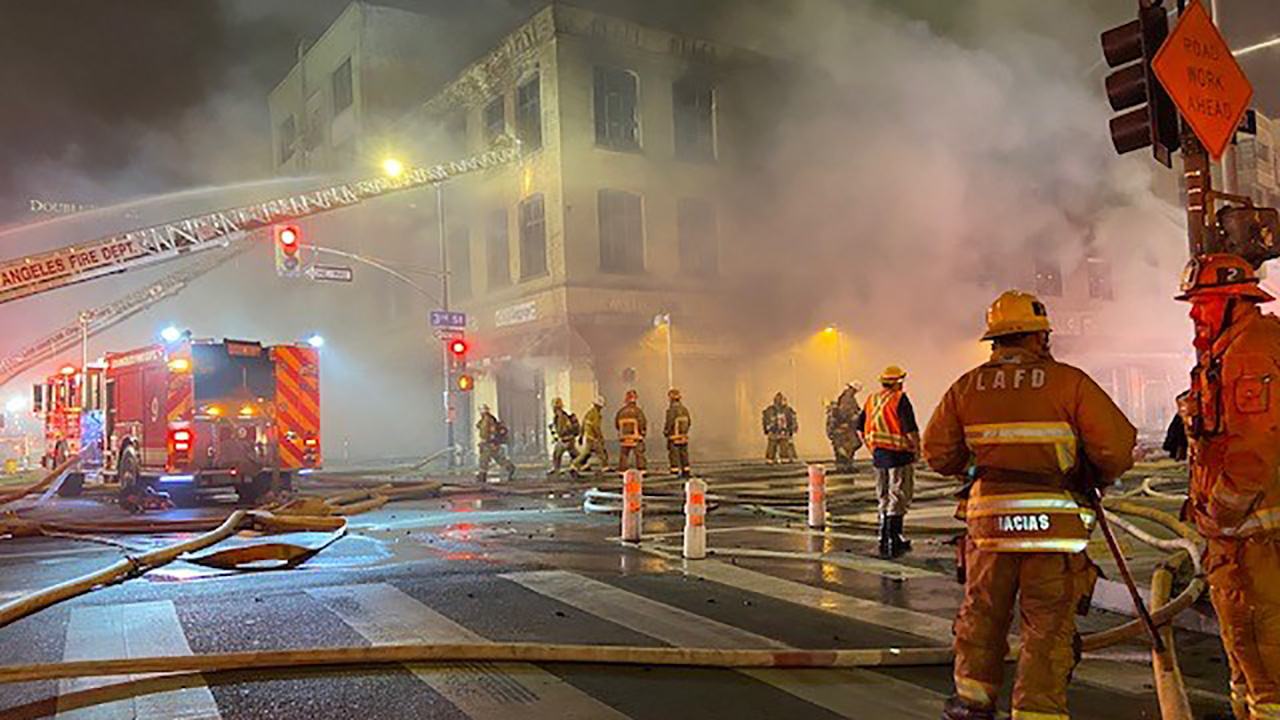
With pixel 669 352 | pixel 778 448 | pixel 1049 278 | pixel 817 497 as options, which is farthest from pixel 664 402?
pixel 817 497

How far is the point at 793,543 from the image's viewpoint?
8398 millimetres

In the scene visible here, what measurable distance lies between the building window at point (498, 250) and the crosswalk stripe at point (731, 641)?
21.6 metres

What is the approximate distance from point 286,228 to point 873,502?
38.0ft

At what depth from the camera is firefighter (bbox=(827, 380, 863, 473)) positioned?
58.1 ft

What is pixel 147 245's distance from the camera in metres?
15.6

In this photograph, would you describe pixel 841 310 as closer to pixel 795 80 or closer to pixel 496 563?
pixel 795 80

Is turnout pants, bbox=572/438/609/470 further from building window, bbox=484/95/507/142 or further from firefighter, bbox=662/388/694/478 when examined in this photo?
building window, bbox=484/95/507/142

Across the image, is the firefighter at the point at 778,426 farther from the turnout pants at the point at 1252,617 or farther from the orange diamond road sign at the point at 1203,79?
the turnout pants at the point at 1252,617

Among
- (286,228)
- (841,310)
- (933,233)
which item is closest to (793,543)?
(286,228)

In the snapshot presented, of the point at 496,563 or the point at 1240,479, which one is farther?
the point at 496,563

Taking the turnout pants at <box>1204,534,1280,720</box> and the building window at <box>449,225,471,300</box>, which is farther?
the building window at <box>449,225,471,300</box>

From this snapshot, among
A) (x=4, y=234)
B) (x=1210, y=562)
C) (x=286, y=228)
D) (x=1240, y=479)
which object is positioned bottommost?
(x=1210, y=562)

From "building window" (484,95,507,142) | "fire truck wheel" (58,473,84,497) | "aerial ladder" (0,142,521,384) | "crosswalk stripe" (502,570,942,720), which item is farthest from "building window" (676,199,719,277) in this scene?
"crosswalk stripe" (502,570,942,720)

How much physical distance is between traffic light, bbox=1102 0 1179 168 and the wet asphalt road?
280 cm
